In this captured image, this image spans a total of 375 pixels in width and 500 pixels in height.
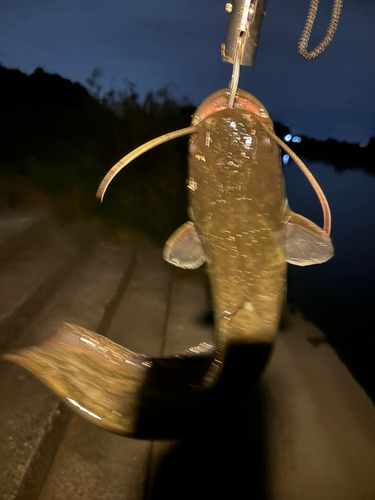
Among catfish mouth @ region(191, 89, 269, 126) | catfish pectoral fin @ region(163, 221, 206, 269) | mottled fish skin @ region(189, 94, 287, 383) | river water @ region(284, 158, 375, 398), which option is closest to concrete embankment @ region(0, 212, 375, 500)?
mottled fish skin @ region(189, 94, 287, 383)

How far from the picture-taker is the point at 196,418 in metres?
0.77

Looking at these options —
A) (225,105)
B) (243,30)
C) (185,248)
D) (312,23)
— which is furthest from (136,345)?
(312,23)

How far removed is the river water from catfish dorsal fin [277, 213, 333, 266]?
1982 mm

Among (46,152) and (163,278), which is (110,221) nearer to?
(163,278)

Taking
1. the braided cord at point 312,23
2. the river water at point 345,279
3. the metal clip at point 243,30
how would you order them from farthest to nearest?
the river water at point 345,279 < the braided cord at point 312,23 < the metal clip at point 243,30

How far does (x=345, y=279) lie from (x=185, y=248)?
16.6 feet

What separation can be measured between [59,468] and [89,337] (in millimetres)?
547

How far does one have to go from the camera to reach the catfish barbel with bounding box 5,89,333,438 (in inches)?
30.5

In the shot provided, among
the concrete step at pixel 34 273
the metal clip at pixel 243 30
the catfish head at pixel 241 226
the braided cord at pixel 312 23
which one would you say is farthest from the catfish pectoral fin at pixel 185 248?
the concrete step at pixel 34 273

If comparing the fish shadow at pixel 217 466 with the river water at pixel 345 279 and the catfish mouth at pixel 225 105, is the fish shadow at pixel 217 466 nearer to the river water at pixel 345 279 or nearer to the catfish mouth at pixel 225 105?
→ the catfish mouth at pixel 225 105

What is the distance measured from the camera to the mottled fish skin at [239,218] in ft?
2.58

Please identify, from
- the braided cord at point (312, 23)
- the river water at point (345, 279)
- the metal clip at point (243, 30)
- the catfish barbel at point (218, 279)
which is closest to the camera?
the metal clip at point (243, 30)

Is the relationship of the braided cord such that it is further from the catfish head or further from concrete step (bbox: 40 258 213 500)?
concrete step (bbox: 40 258 213 500)

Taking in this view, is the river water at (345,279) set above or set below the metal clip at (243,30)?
below
